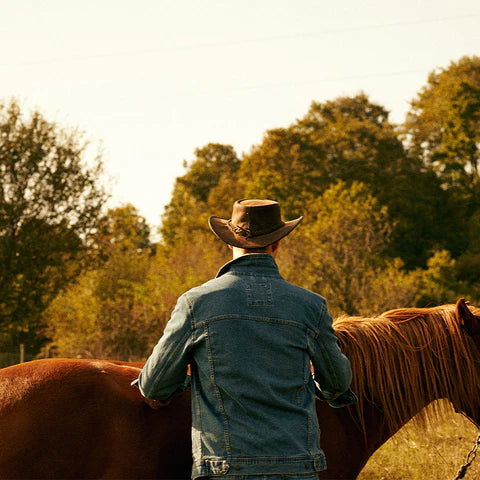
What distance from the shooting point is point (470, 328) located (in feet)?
13.2

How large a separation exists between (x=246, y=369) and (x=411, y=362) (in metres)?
1.60

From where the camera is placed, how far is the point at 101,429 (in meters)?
3.29

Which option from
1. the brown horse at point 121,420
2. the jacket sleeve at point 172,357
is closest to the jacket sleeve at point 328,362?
the jacket sleeve at point 172,357

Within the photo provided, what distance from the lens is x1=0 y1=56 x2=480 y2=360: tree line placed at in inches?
1027

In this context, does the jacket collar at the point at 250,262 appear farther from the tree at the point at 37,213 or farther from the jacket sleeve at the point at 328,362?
the tree at the point at 37,213

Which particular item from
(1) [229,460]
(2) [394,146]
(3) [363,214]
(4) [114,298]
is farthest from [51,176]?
(1) [229,460]

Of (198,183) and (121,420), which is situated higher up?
(198,183)

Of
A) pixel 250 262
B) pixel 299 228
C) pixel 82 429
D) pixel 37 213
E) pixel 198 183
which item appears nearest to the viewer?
pixel 250 262

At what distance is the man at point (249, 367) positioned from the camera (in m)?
2.75

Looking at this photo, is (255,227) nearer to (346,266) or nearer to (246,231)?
(246,231)

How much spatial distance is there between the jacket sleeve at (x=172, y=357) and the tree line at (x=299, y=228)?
911 inches

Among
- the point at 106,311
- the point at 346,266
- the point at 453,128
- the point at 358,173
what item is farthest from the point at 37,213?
the point at 453,128

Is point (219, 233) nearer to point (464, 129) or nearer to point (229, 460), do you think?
point (229, 460)

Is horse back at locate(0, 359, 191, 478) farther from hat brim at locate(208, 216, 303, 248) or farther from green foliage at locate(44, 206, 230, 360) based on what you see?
green foliage at locate(44, 206, 230, 360)
